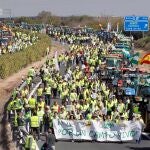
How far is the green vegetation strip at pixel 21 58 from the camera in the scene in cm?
5336

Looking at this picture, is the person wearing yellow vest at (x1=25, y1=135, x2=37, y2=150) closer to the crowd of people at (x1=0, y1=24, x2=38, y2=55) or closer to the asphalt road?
the asphalt road

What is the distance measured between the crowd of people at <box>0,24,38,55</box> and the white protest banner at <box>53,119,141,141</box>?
3642 centimetres

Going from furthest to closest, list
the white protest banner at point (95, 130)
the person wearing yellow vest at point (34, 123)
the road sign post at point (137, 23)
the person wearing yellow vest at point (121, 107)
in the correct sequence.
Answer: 1. the road sign post at point (137, 23)
2. the person wearing yellow vest at point (121, 107)
3. the white protest banner at point (95, 130)
4. the person wearing yellow vest at point (34, 123)

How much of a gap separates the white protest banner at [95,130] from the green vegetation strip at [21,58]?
2636 centimetres

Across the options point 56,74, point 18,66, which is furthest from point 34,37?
point 56,74

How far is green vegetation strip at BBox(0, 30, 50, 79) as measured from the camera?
5336cm

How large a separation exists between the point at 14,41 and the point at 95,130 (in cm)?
4698

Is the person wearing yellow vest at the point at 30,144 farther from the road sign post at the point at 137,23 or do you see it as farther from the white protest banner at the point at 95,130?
the road sign post at the point at 137,23

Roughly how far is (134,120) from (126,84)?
9.56 meters

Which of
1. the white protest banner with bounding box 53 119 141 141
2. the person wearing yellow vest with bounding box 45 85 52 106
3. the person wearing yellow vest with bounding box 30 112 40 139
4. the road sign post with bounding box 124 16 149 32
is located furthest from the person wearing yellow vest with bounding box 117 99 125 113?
the road sign post with bounding box 124 16 149 32

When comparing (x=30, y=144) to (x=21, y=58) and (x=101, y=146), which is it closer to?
(x=101, y=146)

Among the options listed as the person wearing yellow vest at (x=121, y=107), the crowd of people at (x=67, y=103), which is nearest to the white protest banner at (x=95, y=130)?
the crowd of people at (x=67, y=103)

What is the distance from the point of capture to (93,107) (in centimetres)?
2825

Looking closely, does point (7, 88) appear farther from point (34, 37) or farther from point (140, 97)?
point (34, 37)
